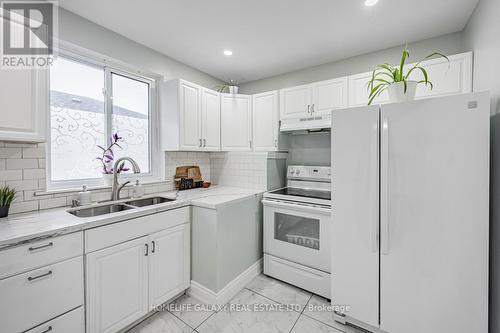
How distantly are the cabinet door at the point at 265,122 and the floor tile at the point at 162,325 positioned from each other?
6.76 feet

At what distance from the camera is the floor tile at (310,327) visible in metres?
1.73

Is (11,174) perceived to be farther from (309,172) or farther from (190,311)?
(309,172)

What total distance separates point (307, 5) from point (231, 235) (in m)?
2.19

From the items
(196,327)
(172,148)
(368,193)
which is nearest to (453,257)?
(368,193)

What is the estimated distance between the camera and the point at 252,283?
240cm

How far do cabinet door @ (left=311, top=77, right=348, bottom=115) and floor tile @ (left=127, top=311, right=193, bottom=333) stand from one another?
8.23ft

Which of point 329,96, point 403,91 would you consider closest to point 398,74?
point 403,91

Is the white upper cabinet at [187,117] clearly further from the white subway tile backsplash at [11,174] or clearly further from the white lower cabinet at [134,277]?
the white subway tile backsplash at [11,174]

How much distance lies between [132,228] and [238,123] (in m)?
1.89

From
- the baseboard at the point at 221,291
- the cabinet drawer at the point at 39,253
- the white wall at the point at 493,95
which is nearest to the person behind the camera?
the cabinet drawer at the point at 39,253

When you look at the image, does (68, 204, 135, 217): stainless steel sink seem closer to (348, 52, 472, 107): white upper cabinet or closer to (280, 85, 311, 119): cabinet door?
(280, 85, 311, 119): cabinet door

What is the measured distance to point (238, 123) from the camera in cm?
301

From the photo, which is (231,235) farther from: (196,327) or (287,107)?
(287,107)

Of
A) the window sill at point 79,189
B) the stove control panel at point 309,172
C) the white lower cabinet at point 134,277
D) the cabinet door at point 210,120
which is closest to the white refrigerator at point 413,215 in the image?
the stove control panel at point 309,172
